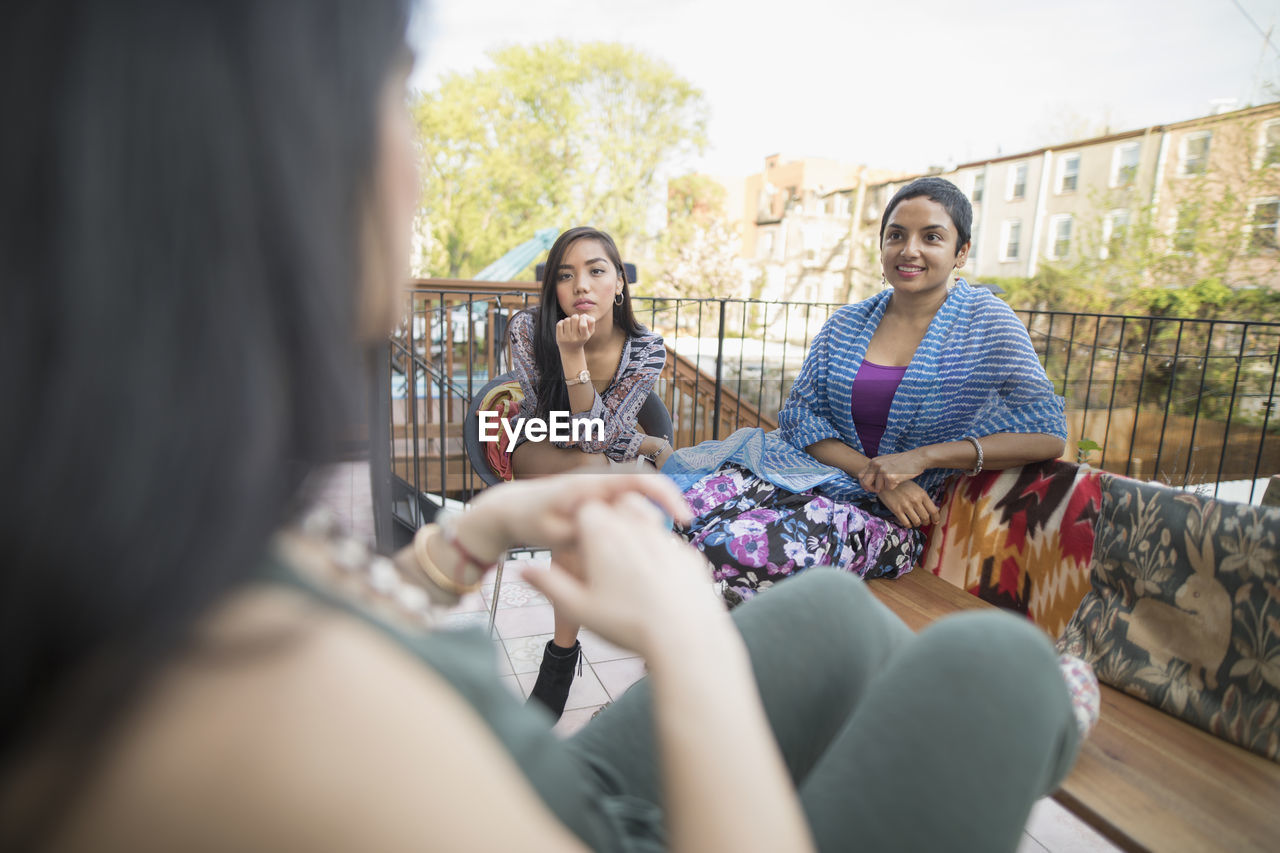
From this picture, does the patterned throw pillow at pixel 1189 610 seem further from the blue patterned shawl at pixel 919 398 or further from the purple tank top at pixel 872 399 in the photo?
the purple tank top at pixel 872 399

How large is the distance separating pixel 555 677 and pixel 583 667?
0.49 metres

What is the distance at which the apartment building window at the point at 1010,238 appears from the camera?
20.5 meters

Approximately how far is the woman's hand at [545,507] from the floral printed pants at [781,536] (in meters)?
1.09

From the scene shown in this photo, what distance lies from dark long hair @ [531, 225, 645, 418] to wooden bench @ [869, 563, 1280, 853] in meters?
1.90

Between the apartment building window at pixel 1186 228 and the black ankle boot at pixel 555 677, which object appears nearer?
the black ankle boot at pixel 555 677

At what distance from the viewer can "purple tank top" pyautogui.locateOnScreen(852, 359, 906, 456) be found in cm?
205

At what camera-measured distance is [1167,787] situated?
99 cm

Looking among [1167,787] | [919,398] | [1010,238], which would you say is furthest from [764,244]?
[1167,787]

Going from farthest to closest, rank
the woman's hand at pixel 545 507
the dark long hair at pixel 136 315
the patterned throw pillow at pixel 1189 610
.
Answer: the patterned throw pillow at pixel 1189 610
the woman's hand at pixel 545 507
the dark long hair at pixel 136 315

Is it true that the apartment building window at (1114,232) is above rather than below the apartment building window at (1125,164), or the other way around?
below

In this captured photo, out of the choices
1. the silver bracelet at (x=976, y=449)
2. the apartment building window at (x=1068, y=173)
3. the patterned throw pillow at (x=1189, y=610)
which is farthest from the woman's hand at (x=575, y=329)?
the apartment building window at (x=1068, y=173)

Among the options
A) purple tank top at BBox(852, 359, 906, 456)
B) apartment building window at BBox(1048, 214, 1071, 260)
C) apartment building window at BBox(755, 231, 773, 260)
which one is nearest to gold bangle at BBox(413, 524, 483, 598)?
purple tank top at BBox(852, 359, 906, 456)

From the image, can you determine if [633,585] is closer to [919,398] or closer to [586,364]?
[919,398]

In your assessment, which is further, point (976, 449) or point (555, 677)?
point (555, 677)
